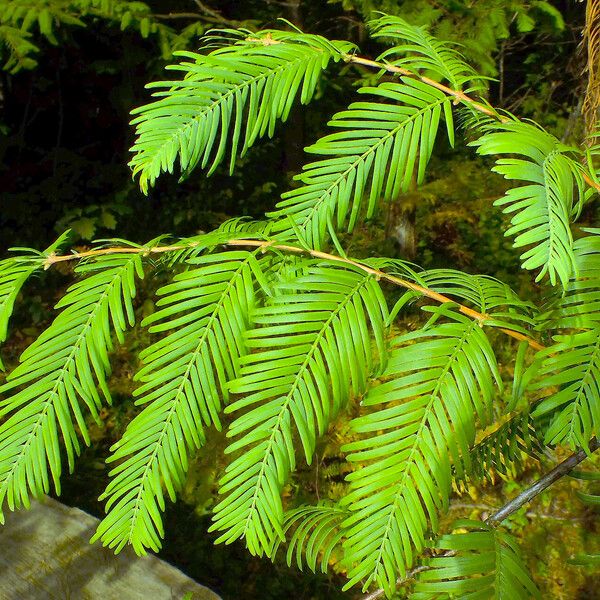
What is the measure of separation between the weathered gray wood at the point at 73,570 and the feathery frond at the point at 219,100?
1564 mm

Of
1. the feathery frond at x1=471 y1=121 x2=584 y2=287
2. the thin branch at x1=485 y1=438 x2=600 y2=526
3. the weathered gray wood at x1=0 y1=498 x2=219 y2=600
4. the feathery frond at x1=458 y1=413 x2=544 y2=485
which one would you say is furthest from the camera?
the weathered gray wood at x1=0 y1=498 x2=219 y2=600

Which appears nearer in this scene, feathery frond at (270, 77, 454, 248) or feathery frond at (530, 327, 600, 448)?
feathery frond at (530, 327, 600, 448)

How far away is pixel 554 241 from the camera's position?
2.29 feet

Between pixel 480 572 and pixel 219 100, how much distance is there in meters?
0.86

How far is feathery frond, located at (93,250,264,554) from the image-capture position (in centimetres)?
80

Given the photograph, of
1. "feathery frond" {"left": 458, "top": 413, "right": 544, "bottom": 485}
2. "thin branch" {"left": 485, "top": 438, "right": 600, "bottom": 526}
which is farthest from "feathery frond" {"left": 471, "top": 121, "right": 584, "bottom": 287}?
"feathery frond" {"left": 458, "top": 413, "right": 544, "bottom": 485}

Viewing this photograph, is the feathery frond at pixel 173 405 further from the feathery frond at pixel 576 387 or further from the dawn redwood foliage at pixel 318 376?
the feathery frond at pixel 576 387

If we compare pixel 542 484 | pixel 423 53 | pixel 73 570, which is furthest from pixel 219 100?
pixel 73 570

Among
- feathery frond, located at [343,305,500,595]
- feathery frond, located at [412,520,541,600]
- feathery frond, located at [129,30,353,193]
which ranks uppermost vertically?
feathery frond, located at [129,30,353,193]

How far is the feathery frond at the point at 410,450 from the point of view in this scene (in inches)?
29.2

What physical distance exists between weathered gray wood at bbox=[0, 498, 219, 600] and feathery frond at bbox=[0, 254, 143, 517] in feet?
4.28

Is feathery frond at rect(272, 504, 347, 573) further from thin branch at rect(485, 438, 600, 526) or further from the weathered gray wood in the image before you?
the weathered gray wood

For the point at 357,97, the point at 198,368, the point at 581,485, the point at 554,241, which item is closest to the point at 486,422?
the point at 554,241

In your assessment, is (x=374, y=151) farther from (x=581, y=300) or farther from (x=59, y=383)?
(x=59, y=383)
